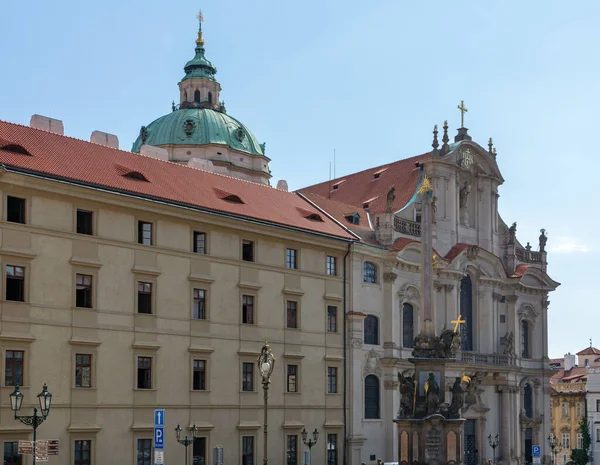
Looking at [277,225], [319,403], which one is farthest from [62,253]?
[319,403]

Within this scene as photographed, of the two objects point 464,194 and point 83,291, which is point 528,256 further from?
point 83,291

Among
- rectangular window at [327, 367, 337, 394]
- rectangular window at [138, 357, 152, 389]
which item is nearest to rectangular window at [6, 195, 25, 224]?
rectangular window at [138, 357, 152, 389]

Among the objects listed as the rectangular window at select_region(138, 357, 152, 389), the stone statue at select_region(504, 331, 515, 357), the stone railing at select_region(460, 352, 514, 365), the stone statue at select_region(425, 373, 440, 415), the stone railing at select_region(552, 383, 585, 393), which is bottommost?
the stone railing at select_region(552, 383, 585, 393)

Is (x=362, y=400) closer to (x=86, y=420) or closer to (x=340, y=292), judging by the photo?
(x=340, y=292)

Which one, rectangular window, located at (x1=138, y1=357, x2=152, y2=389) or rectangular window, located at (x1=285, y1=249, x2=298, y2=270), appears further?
rectangular window, located at (x1=285, y1=249, x2=298, y2=270)

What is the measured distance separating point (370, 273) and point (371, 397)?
23.2ft

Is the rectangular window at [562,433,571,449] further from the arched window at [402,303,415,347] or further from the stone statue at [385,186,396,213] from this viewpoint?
the stone statue at [385,186,396,213]

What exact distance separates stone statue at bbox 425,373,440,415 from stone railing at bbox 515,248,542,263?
32038 millimetres

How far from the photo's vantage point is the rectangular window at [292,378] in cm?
5531

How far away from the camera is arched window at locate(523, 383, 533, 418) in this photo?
7544cm

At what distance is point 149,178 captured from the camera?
5209 cm

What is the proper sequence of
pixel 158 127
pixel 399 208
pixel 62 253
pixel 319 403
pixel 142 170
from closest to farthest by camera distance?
pixel 62 253 < pixel 142 170 < pixel 319 403 < pixel 399 208 < pixel 158 127

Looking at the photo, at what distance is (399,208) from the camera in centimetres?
6931

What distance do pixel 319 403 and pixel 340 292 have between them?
635 cm
